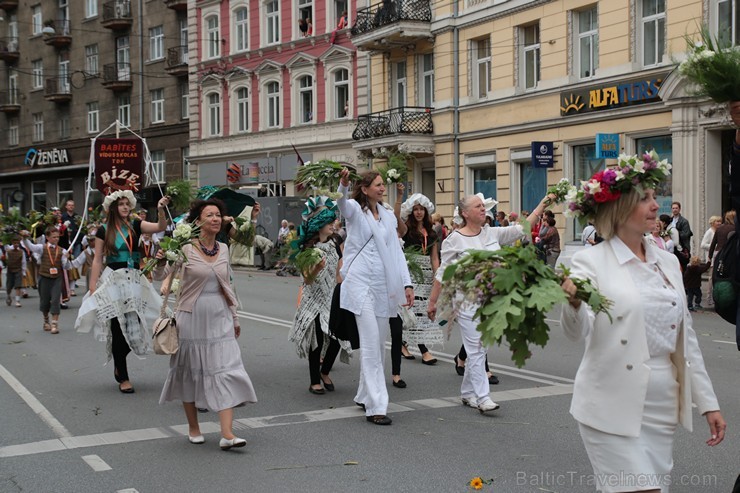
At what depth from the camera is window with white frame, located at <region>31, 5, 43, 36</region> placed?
2288 inches

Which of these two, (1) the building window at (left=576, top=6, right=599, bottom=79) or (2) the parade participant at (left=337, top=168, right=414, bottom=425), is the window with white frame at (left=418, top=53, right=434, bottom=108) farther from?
(2) the parade participant at (left=337, top=168, right=414, bottom=425)

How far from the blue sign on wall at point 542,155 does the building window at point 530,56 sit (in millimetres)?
3201

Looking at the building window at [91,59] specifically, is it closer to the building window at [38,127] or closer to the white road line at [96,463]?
the building window at [38,127]

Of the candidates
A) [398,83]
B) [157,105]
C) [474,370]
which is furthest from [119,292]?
[157,105]

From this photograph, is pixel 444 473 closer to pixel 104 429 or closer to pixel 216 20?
pixel 104 429

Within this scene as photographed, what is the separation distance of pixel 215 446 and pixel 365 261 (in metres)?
1.94

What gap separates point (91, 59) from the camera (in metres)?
53.1

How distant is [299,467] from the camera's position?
6324 millimetres

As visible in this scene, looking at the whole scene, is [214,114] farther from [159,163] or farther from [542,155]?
[542,155]

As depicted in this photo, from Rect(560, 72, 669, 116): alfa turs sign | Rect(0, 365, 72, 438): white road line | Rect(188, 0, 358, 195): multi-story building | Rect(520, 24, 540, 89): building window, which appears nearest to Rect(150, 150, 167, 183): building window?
Rect(188, 0, 358, 195): multi-story building

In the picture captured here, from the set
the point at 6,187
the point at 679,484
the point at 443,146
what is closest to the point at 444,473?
the point at 679,484

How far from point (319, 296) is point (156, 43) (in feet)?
135

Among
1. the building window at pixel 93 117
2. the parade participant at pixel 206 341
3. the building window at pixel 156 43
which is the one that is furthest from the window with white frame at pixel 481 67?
the building window at pixel 93 117

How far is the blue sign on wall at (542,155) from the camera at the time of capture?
24.8 m
